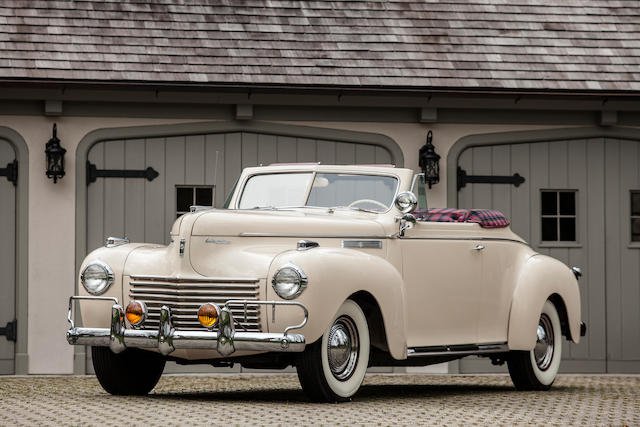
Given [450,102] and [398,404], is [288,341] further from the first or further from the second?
[450,102]

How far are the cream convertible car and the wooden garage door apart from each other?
3.16 metres

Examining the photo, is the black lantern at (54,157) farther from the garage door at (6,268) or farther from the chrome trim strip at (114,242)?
the chrome trim strip at (114,242)

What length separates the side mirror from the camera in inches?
338

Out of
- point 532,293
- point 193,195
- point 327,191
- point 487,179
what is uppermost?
point 487,179

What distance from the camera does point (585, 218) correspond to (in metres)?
13.2

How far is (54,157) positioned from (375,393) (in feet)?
15.7

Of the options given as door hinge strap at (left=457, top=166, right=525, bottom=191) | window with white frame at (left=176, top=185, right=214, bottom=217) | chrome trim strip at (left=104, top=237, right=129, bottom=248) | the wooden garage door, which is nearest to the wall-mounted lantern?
door hinge strap at (left=457, top=166, right=525, bottom=191)

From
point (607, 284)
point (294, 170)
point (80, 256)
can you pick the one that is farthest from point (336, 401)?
point (607, 284)

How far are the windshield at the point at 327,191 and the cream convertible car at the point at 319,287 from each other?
0.01 m

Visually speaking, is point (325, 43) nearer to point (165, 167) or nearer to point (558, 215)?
point (165, 167)

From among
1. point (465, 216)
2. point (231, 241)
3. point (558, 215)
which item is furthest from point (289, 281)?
point (558, 215)

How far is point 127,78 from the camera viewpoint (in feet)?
40.3

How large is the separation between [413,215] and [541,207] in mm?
4778

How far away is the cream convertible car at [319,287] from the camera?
25.1 feet
